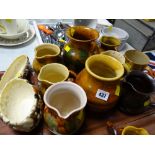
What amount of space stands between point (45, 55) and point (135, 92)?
0.29 m

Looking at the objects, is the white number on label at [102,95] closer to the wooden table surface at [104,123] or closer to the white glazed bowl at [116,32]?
the wooden table surface at [104,123]

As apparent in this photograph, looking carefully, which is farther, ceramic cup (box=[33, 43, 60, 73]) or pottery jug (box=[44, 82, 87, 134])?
ceramic cup (box=[33, 43, 60, 73])

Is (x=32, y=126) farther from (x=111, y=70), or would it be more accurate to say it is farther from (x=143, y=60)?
(x=143, y=60)

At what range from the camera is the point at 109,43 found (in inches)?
27.4

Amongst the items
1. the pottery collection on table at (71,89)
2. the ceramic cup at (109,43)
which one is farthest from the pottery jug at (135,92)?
the ceramic cup at (109,43)

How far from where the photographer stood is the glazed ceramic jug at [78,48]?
55 centimetres

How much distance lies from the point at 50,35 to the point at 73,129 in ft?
1.68

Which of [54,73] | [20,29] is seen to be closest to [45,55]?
[54,73]

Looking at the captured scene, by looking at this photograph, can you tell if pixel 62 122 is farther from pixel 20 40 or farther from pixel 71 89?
pixel 20 40

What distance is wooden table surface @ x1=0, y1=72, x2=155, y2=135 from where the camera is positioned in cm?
50

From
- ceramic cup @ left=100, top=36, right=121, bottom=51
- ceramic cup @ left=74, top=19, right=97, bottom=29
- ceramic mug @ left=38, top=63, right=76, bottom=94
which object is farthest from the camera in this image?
ceramic cup @ left=74, top=19, right=97, bottom=29

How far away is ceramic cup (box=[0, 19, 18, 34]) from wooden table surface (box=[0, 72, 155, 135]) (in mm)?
418

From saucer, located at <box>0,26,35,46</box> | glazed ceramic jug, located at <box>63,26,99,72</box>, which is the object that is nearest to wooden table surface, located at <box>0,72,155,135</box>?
glazed ceramic jug, located at <box>63,26,99,72</box>

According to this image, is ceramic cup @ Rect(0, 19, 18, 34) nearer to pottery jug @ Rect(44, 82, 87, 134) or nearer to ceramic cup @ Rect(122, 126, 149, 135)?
pottery jug @ Rect(44, 82, 87, 134)
